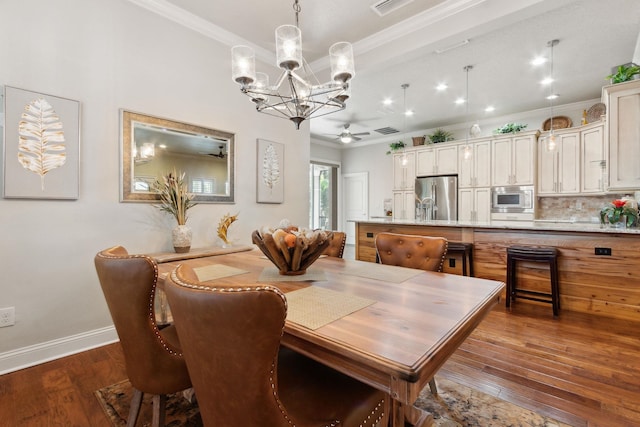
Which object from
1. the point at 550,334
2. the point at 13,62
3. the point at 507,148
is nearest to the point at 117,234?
the point at 13,62

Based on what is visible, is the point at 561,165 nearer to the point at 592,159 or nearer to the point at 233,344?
the point at 592,159

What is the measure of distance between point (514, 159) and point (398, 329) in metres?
5.70

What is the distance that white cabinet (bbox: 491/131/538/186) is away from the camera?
5.26m

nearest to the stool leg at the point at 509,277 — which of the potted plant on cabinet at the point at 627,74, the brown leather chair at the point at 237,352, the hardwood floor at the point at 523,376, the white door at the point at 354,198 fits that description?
the hardwood floor at the point at 523,376

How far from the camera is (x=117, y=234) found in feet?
8.40

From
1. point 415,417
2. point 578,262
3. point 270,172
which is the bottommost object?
point 415,417

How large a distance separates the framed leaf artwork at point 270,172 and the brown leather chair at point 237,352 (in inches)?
110

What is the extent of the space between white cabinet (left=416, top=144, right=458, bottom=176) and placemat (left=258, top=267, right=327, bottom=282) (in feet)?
17.4

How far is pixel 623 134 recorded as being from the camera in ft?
11.0

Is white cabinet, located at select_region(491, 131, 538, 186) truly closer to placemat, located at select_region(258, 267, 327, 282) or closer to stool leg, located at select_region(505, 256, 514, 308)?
stool leg, located at select_region(505, 256, 514, 308)

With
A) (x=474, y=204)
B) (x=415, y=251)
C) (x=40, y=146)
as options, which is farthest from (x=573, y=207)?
(x=40, y=146)

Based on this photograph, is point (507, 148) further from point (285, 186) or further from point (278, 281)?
point (278, 281)

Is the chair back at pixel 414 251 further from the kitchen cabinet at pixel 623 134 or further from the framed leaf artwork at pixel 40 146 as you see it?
the kitchen cabinet at pixel 623 134

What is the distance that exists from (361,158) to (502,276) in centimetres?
537
